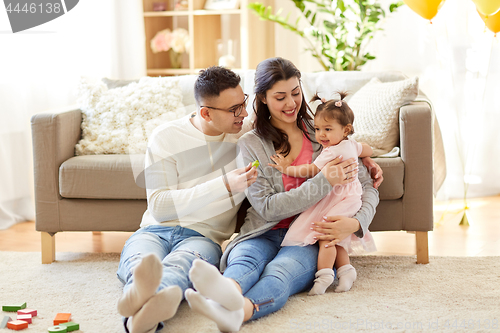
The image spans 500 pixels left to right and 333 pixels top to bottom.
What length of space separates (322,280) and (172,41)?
8.36 feet

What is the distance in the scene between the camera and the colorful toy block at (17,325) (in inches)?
57.5

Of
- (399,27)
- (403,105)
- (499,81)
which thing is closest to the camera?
(403,105)

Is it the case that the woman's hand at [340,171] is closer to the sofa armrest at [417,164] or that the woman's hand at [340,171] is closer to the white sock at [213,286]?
the sofa armrest at [417,164]

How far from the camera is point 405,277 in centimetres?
184

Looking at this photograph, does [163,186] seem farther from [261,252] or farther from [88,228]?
[88,228]

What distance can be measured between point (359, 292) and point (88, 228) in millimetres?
1140

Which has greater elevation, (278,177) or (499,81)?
(499,81)

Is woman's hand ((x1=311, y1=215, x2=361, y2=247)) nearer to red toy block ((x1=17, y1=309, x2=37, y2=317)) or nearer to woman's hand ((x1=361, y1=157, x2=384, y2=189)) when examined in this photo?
woman's hand ((x1=361, y1=157, x2=384, y2=189))

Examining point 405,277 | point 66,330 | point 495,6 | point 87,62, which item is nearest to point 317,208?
point 405,277

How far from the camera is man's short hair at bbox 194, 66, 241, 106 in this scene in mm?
1663

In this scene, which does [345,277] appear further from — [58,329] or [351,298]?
[58,329]

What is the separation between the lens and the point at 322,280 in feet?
5.36

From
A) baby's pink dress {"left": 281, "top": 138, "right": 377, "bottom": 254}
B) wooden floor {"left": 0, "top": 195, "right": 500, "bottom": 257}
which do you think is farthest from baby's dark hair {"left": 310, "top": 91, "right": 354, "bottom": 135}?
wooden floor {"left": 0, "top": 195, "right": 500, "bottom": 257}

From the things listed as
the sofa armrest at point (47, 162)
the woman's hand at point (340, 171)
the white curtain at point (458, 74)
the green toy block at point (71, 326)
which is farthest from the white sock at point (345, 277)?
the white curtain at point (458, 74)
